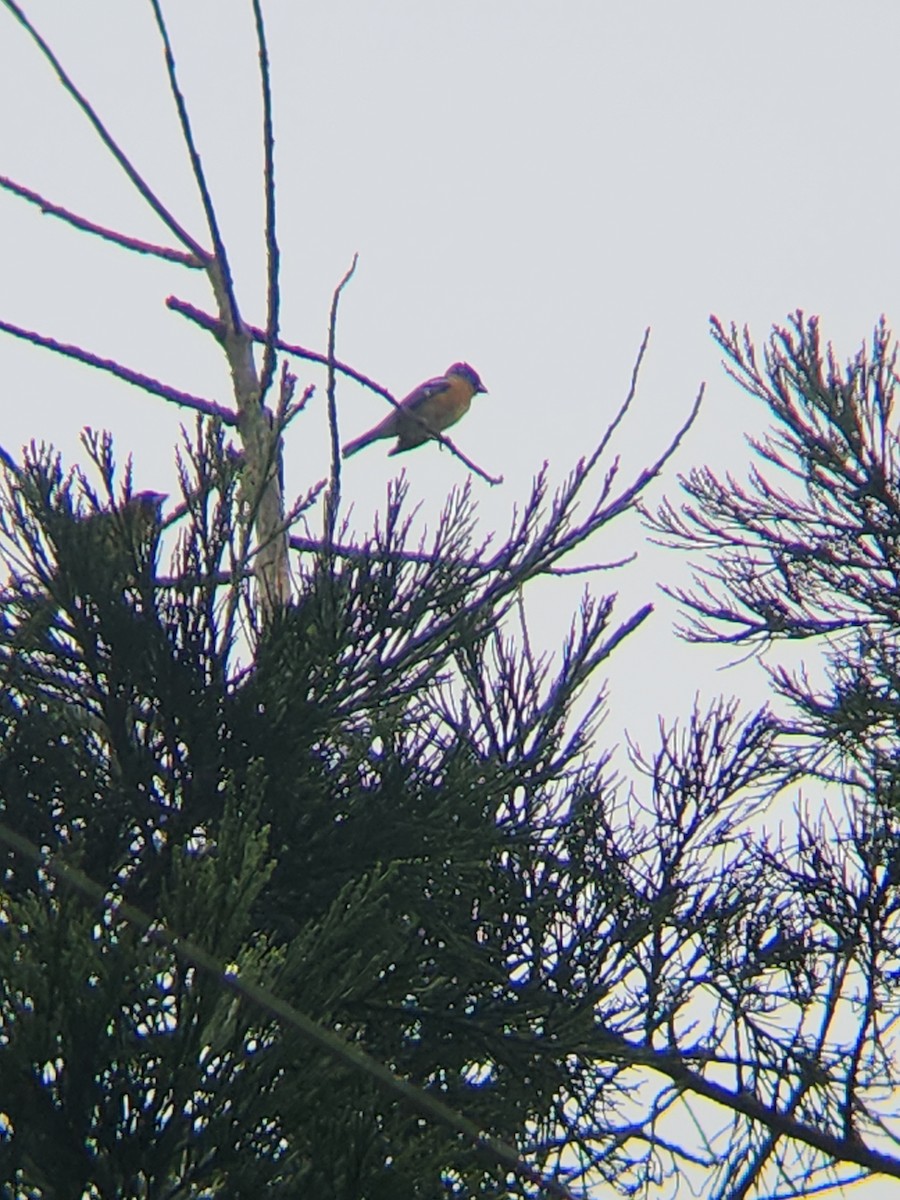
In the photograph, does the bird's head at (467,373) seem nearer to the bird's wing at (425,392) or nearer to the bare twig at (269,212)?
the bird's wing at (425,392)

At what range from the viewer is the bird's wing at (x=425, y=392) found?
9.81 meters

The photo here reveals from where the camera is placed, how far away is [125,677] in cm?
409

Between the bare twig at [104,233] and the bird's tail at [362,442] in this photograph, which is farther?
the bird's tail at [362,442]

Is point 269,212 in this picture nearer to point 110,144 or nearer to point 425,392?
point 110,144

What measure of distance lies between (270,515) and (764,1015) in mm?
2222

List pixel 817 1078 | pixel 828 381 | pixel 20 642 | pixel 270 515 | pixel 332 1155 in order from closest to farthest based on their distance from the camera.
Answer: pixel 332 1155, pixel 20 642, pixel 270 515, pixel 817 1078, pixel 828 381

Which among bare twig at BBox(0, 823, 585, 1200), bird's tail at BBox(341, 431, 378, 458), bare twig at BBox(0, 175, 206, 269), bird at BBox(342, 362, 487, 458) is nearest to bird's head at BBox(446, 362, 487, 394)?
bird at BBox(342, 362, 487, 458)

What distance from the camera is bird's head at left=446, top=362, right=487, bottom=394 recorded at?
1021 cm

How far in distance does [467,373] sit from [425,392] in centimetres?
48

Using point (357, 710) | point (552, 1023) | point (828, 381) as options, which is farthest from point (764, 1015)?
point (828, 381)

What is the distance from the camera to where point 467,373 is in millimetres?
10281

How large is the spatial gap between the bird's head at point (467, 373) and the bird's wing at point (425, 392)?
0.14m

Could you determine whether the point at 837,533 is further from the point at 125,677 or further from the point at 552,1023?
the point at 125,677

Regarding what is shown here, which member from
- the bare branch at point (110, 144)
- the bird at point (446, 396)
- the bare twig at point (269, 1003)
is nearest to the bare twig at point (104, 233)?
the bare branch at point (110, 144)
